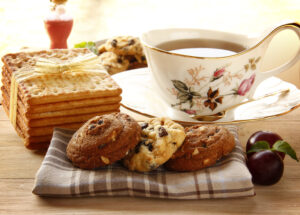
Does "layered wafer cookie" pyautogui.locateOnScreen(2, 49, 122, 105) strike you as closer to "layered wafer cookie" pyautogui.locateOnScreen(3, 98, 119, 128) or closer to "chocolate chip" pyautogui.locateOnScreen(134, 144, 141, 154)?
"layered wafer cookie" pyautogui.locateOnScreen(3, 98, 119, 128)

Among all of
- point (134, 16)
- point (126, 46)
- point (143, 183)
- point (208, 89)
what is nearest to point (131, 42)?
point (126, 46)

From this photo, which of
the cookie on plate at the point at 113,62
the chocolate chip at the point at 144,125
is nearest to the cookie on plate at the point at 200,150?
the chocolate chip at the point at 144,125

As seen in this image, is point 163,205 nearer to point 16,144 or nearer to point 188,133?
point 188,133

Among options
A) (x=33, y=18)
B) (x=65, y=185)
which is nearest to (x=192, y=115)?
(x=65, y=185)

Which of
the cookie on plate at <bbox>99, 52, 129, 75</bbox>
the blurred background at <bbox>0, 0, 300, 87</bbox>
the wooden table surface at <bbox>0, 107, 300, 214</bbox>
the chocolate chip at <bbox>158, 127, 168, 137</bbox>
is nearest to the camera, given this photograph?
the wooden table surface at <bbox>0, 107, 300, 214</bbox>

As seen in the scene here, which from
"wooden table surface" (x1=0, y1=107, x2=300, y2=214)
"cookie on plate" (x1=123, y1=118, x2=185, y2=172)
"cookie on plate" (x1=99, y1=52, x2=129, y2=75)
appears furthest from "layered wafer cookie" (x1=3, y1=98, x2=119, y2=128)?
"cookie on plate" (x1=99, y1=52, x2=129, y2=75)

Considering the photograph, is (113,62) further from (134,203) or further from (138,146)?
(134,203)
